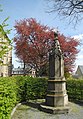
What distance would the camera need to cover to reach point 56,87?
11508mm

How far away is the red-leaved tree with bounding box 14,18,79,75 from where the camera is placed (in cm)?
2938

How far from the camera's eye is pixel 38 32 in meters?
29.7

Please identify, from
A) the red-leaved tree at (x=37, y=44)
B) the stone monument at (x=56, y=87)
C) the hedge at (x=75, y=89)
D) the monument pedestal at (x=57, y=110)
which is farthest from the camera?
the red-leaved tree at (x=37, y=44)

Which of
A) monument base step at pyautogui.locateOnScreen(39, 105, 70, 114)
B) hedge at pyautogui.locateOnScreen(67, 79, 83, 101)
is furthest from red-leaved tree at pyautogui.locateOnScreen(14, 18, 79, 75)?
monument base step at pyautogui.locateOnScreen(39, 105, 70, 114)

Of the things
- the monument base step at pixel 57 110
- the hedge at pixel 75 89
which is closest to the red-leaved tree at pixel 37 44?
the hedge at pixel 75 89

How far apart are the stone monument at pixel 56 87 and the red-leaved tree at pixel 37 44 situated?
57.0 ft

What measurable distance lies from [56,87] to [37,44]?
61.1 ft

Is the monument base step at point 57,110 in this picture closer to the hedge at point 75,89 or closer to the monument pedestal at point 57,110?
the monument pedestal at point 57,110

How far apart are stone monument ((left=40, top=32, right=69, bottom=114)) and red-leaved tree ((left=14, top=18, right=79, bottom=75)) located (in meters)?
17.4

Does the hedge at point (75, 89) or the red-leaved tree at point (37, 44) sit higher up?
the red-leaved tree at point (37, 44)

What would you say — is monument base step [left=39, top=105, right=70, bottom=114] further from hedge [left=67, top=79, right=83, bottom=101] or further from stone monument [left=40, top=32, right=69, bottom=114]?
hedge [left=67, top=79, right=83, bottom=101]

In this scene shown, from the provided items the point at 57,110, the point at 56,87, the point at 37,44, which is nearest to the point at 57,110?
the point at 57,110

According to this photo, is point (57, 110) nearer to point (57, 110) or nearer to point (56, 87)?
point (57, 110)

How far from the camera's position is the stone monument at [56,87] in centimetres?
1109
